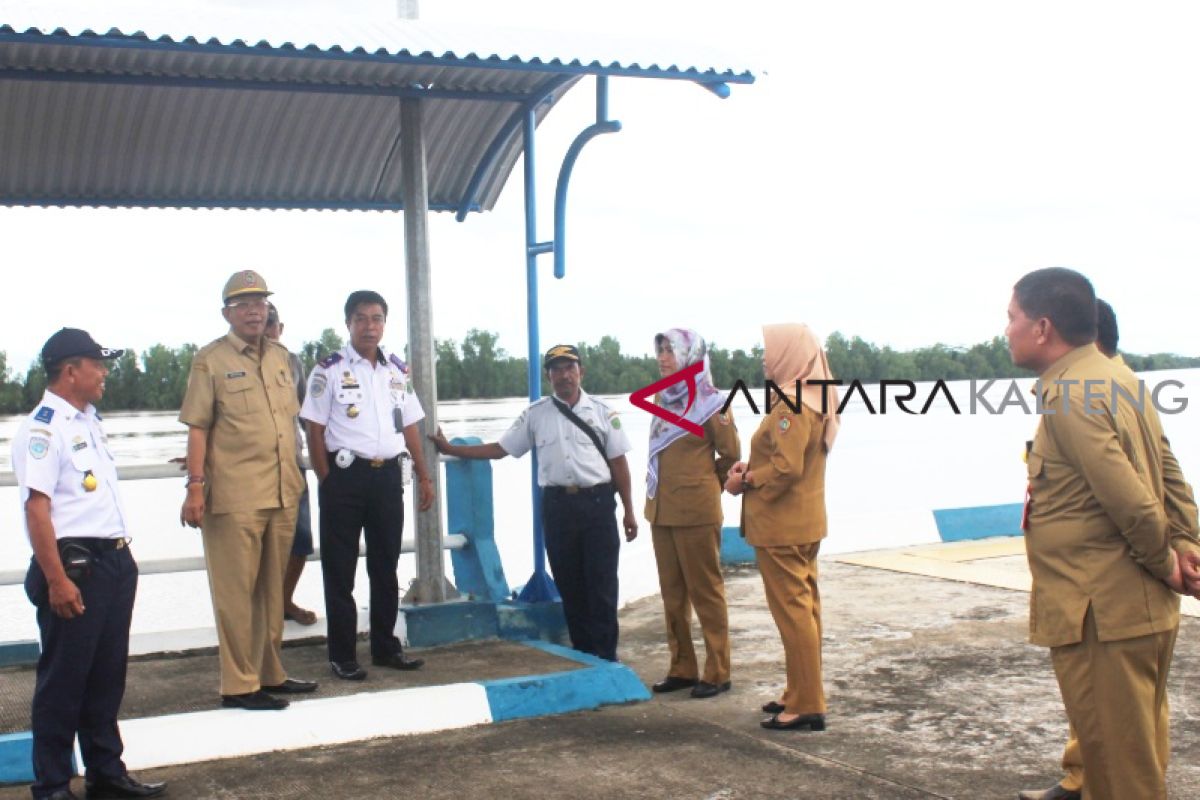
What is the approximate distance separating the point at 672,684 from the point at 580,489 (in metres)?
1.04

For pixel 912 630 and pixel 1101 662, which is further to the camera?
pixel 912 630

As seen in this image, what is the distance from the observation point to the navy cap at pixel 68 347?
455cm

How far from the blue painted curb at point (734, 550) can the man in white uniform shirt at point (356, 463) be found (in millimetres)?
4397

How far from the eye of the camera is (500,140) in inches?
298

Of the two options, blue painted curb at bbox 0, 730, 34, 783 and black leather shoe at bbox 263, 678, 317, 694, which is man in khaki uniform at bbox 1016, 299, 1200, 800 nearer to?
black leather shoe at bbox 263, 678, 317, 694

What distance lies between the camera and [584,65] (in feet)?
19.5

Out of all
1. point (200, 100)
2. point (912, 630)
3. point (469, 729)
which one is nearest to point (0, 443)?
point (200, 100)

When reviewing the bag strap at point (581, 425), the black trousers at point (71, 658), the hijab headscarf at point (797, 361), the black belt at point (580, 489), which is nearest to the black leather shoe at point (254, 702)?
the black trousers at point (71, 658)

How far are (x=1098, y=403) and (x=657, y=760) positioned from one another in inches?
87.2

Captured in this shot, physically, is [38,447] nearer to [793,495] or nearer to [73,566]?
[73,566]

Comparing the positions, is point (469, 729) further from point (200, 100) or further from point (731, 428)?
point (200, 100)

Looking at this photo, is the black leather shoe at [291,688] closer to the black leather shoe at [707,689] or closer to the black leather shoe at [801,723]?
the black leather shoe at [707,689]

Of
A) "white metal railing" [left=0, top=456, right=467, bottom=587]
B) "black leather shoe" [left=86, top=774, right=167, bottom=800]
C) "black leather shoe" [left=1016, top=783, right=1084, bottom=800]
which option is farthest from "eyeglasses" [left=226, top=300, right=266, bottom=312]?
"black leather shoe" [left=1016, top=783, right=1084, bottom=800]

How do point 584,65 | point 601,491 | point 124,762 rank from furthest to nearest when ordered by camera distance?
point 601,491, point 584,65, point 124,762
